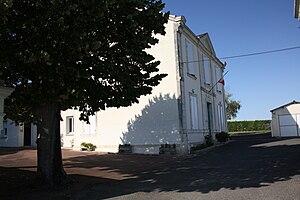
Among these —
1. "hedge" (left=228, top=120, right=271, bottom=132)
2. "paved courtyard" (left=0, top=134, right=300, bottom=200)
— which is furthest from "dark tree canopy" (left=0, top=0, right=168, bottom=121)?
"hedge" (left=228, top=120, right=271, bottom=132)

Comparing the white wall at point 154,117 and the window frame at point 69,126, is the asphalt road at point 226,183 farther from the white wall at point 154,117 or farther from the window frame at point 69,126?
the window frame at point 69,126

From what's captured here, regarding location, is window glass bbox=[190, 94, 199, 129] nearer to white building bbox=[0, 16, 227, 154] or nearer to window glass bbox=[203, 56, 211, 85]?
white building bbox=[0, 16, 227, 154]

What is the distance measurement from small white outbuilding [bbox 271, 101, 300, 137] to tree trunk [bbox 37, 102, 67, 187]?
26.1 metres

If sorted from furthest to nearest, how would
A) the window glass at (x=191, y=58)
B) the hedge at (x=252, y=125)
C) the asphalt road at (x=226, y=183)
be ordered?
the hedge at (x=252, y=125), the window glass at (x=191, y=58), the asphalt road at (x=226, y=183)

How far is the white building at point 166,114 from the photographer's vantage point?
16203 millimetres

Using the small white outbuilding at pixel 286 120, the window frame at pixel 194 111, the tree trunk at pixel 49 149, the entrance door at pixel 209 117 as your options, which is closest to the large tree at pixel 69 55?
the tree trunk at pixel 49 149

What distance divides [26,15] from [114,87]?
10.6 feet

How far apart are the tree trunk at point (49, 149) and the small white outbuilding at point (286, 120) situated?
26.1 m

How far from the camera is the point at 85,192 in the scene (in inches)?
293

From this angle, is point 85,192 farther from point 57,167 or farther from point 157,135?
point 157,135

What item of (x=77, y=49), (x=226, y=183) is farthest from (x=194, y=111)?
(x=77, y=49)

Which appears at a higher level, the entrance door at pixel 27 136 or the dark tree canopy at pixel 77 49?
the dark tree canopy at pixel 77 49

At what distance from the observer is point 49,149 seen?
8156mm

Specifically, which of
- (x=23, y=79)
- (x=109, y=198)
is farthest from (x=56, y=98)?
(x=109, y=198)
